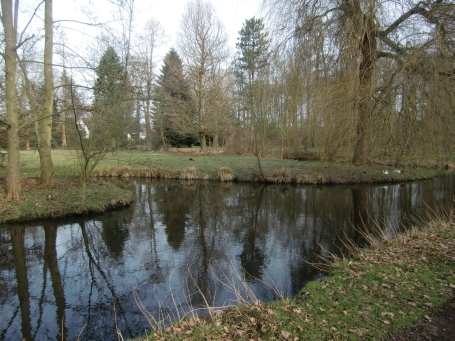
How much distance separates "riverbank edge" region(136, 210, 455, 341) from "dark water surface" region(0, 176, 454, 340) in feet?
1.37

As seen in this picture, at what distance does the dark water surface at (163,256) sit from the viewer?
14.5 feet

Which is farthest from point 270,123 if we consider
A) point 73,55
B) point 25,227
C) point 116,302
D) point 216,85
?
point 116,302

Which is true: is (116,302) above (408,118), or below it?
below

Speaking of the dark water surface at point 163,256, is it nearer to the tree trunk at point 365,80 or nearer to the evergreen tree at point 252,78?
the tree trunk at point 365,80

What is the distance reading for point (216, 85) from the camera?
83.4ft

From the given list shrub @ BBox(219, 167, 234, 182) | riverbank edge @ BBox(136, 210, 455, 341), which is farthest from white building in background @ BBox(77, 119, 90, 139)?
shrub @ BBox(219, 167, 234, 182)

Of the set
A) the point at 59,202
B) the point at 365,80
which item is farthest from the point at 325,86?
the point at 59,202

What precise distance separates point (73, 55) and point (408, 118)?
963 centimetres

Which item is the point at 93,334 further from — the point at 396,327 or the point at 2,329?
the point at 396,327

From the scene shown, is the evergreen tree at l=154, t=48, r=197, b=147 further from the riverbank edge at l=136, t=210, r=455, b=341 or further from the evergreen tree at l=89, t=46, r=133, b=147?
the riverbank edge at l=136, t=210, r=455, b=341

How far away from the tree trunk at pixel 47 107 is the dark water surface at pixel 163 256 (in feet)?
7.81

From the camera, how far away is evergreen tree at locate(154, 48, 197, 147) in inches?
1013

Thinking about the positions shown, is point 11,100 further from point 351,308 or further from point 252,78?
point 252,78

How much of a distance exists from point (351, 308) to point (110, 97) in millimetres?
8073
